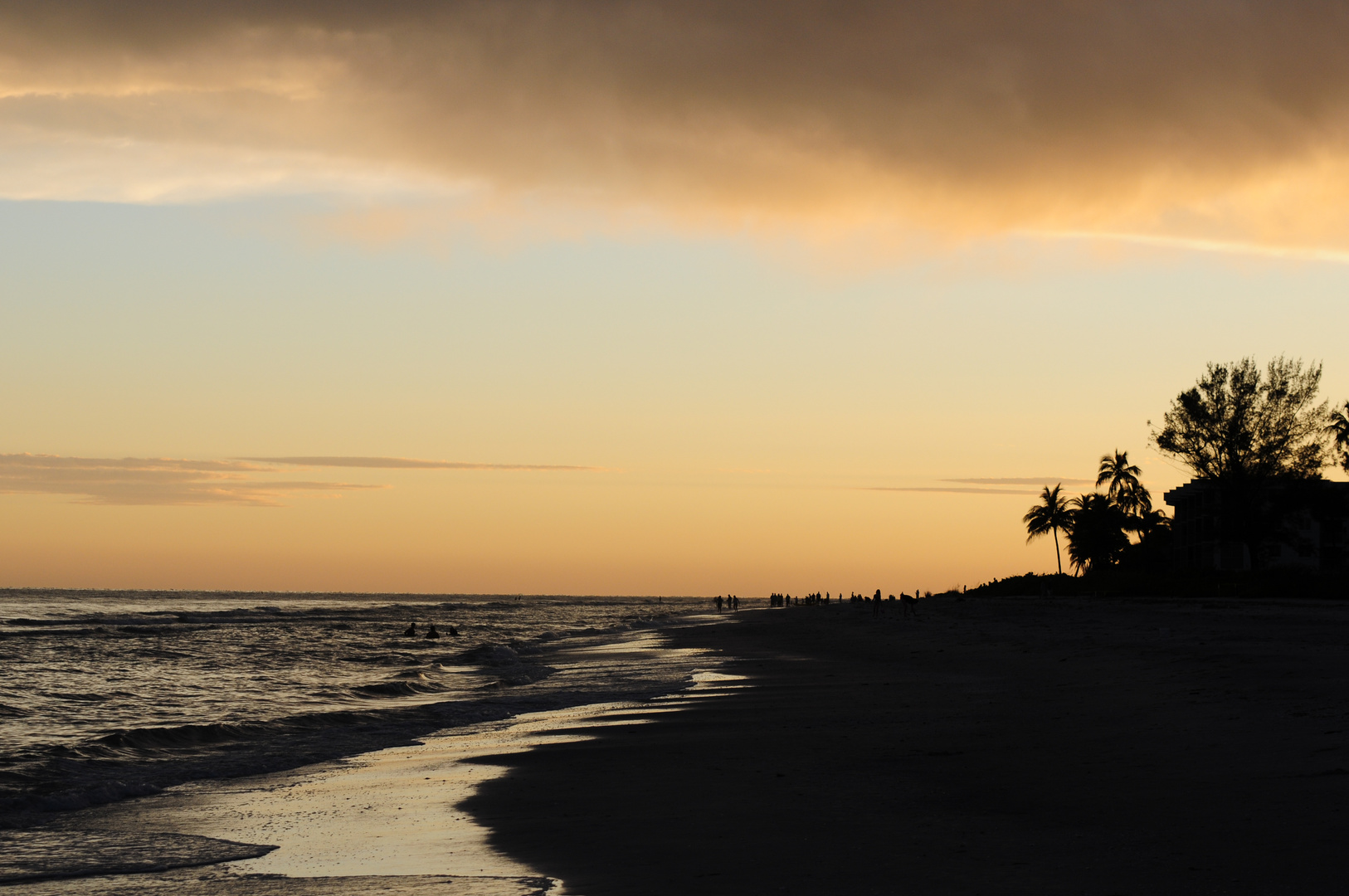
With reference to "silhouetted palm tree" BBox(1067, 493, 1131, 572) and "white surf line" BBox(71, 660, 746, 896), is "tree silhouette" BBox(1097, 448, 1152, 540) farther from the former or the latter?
"white surf line" BBox(71, 660, 746, 896)

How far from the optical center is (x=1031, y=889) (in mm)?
6371

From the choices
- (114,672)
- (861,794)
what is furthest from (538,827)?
(114,672)

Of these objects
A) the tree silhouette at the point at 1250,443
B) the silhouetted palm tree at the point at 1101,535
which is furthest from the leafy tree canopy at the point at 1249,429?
the silhouetted palm tree at the point at 1101,535

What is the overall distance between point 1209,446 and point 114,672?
61279 mm


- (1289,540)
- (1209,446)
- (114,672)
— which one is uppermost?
(1209,446)

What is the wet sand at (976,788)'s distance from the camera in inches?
271

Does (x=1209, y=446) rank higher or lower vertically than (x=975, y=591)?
higher

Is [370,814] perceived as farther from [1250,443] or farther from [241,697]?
[1250,443]

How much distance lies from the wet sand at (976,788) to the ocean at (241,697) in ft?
15.1

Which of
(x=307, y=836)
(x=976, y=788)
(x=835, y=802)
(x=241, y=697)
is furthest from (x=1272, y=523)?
(x=307, y=836)

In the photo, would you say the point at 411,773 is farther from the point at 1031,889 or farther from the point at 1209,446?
the point at 1209,446

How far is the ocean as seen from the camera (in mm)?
14453

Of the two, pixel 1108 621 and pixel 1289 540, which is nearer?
pixel 1108 621

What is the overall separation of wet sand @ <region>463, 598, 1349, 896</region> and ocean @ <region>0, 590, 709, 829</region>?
460 centimetres
